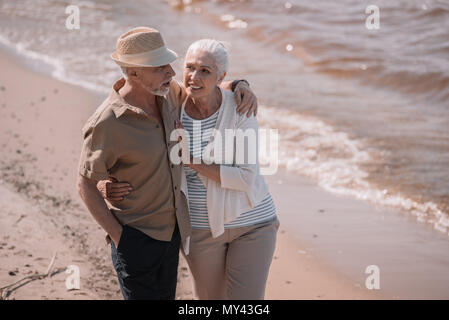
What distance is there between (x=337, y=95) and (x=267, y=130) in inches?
85.7

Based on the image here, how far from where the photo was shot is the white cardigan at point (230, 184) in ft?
10.8

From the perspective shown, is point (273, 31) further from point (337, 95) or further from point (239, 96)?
point (239, 96)

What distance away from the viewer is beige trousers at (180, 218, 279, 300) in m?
3.40

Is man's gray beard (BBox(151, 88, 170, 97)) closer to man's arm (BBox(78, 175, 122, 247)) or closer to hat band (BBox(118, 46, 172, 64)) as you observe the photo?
hat band (BBox(118, 46, 172, 64))

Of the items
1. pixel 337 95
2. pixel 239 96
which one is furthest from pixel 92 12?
pixel 239 96

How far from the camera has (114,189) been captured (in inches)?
120

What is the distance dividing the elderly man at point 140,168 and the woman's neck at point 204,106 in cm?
22

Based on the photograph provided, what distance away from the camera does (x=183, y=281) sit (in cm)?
467

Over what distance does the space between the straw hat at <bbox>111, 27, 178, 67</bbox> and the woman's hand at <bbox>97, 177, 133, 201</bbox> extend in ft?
1.94
